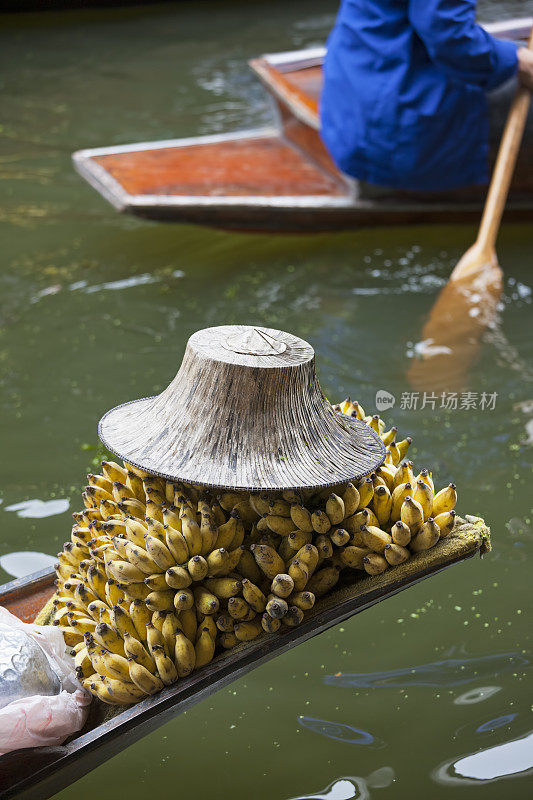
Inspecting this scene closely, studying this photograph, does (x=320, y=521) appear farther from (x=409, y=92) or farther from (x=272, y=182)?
(x=272, y=182)

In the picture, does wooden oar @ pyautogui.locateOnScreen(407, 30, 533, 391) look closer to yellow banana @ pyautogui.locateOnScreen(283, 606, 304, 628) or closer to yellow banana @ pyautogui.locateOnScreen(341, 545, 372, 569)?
yellow banana @ pyautogui.locateOnScreen(341, 545, 372, 569)

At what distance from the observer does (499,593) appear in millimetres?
2672

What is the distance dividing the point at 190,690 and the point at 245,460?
45cm

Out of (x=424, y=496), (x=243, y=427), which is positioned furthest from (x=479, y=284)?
(x=243, y=427)

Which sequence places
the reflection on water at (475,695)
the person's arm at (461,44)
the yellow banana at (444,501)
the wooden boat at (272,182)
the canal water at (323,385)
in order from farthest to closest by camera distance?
1. the wooden boat at (272,182)
2. the person's arm at (461,44)
3. the reflection on water at (475,695)
4. the canal water at (323,385)
5. the yellow banana at (444,501)

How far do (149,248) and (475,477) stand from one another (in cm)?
241

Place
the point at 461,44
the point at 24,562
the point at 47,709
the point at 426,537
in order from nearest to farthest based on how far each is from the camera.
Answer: the point at 47,709 < the point at 426,537 < the point at 24,562 < the point at 461,44

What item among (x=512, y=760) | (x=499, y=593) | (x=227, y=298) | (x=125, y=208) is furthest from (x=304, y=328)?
(x=512, y=760)

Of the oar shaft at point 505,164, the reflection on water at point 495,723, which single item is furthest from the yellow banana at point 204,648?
the oar shaft at point 505,164

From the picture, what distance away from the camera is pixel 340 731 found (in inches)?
87.2

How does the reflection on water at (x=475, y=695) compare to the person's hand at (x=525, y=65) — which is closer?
the reflection on water at (x=475, y=695)

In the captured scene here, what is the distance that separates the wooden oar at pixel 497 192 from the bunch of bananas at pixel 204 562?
7.80 feet

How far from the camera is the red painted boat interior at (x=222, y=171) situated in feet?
14.2

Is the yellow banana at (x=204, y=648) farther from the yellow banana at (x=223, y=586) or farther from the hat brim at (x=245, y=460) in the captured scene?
the hat brim at (x=245, y=460)
